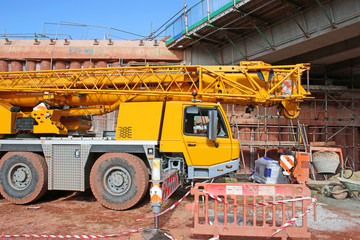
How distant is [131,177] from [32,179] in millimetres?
2858

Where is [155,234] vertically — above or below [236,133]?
below

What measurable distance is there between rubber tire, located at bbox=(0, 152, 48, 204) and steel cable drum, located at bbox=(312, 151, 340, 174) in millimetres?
9069

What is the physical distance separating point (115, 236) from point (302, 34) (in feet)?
33.5

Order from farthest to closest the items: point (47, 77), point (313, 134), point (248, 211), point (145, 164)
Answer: point (313, 134)
point (47, 77)
point (145, 164)
point (248, 211)

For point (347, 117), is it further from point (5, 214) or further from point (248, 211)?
point (5, 214)

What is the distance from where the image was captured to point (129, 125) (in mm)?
6672

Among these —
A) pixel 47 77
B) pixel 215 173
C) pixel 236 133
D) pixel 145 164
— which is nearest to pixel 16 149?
pixel 47 77

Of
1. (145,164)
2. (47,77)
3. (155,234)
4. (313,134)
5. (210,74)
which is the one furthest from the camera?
(313,134)

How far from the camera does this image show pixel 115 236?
15.2 ft

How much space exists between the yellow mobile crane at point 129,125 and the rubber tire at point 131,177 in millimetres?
25

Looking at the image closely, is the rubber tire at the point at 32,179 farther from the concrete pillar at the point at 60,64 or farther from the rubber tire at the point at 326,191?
the concrete pillar at the point at 60,64

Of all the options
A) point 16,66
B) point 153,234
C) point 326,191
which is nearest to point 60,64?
point 16,66

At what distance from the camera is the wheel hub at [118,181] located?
6270 millimetres

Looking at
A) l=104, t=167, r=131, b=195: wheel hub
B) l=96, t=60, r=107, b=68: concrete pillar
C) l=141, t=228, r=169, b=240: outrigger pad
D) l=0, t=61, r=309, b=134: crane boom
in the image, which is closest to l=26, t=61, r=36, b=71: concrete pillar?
l=96, t=60, r=107, b=68: concrete pillar
